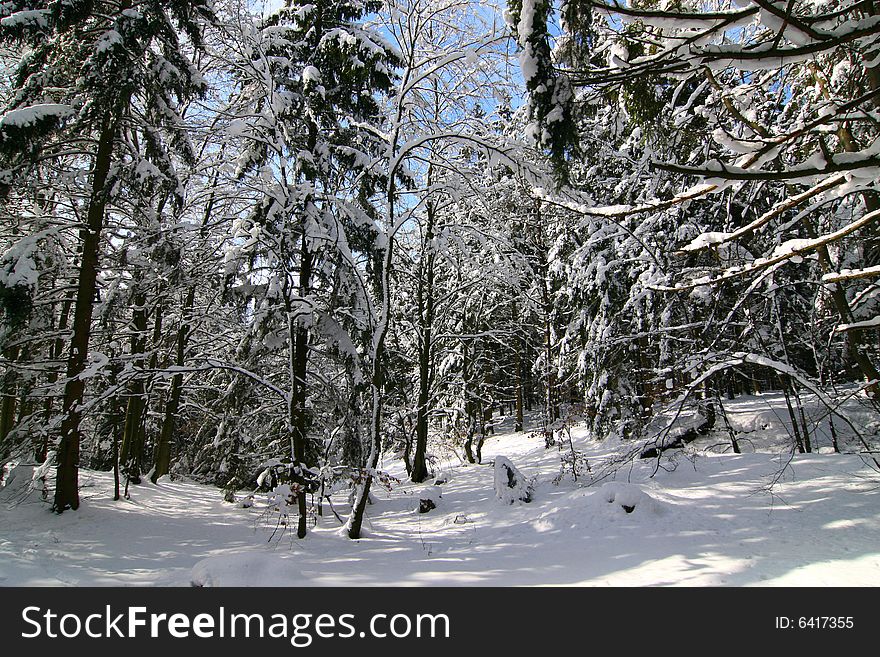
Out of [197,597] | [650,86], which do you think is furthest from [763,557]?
[197,597]

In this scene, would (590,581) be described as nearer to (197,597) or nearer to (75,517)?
(197,597)

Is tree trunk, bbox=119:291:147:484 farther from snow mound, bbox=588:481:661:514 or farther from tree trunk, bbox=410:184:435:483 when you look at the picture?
snow mound, bbox=588:481:661:514

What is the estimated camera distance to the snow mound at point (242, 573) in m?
3.97

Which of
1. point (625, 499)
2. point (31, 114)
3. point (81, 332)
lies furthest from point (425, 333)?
point (31, 114)

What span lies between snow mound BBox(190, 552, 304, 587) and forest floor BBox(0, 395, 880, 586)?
17mm

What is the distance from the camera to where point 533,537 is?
22.7 ft

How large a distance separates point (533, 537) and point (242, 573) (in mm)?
4536

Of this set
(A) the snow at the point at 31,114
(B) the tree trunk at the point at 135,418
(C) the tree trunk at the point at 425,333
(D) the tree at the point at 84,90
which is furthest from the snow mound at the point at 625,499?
(B) the tree trunk at the point at 135,418

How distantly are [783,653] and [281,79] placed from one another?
9.90 metres

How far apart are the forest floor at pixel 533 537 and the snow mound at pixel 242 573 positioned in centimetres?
2

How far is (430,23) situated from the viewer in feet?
27.9

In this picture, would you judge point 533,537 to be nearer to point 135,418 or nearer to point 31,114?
point 31,114

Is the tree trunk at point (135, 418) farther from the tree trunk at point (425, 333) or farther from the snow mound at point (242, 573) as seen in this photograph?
the snow mound at point (242, 573)

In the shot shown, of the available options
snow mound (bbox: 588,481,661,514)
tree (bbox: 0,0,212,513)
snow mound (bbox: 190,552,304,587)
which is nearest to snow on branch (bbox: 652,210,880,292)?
snow mound (bbox: 588,481,661,514)
